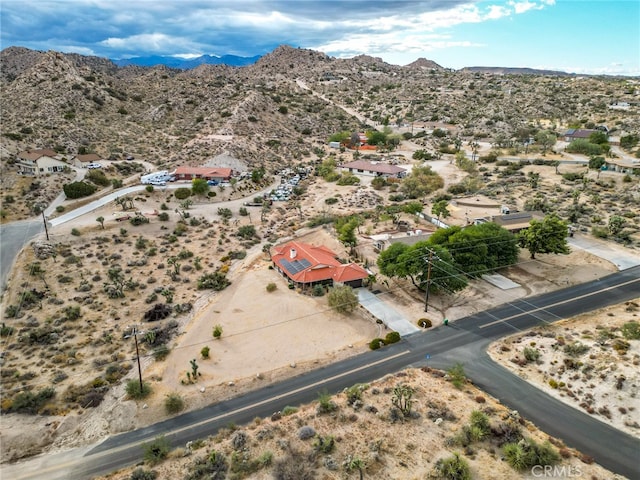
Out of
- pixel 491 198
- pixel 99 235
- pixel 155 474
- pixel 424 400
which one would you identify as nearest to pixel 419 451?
pixel 424 400

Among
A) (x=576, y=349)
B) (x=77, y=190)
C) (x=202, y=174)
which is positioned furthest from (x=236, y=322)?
(x=202, y=174)

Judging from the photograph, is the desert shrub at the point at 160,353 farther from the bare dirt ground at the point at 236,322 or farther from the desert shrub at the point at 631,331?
the desert shrub at the point at 631,331

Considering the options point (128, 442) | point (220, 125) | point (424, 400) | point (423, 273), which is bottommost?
point (128, 442)

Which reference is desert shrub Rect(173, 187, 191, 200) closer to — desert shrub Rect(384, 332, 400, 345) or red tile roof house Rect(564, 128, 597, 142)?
desert shrub Rect(384, 332, 400, 345)

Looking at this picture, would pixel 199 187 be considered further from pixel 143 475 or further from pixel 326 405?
pixel 143 475

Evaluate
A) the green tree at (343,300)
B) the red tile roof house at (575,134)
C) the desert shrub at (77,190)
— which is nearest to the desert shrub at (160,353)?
the green tree at (343,300)

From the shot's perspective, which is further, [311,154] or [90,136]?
[311,154]

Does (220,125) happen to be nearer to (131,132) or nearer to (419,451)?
(131,132)

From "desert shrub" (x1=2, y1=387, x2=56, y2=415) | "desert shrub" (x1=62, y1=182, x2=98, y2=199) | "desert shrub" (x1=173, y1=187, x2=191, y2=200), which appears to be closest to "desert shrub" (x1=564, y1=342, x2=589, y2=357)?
"desert shrub" (x1=2, y1=387, x2=56, y2=415)
